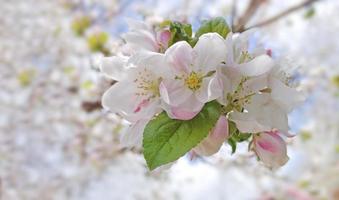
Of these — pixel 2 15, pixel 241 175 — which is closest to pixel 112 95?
pixel 241 175

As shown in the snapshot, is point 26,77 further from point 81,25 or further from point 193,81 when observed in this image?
point 193,81

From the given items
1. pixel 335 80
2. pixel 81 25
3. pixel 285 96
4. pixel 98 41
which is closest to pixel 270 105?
pixel 285 96

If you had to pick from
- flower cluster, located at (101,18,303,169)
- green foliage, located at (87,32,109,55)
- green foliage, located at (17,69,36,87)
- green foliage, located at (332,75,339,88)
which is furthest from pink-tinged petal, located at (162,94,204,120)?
green foliage, located at (17,69,36,87)

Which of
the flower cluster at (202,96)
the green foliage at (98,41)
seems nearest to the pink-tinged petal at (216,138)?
the flower cluster at (202,96)

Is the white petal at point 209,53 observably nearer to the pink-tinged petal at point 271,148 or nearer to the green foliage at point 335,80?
the pink-tinged petal at point 271,148

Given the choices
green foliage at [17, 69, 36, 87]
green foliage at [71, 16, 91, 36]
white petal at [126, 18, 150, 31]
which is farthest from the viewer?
green foliage at [17, 69, 36, 87]

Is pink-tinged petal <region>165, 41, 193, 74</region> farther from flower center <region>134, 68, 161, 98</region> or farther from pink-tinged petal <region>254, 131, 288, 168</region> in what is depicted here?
pink-tinged petal <region>254, 131, 288, 168</region>

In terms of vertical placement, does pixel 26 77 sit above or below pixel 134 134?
below
